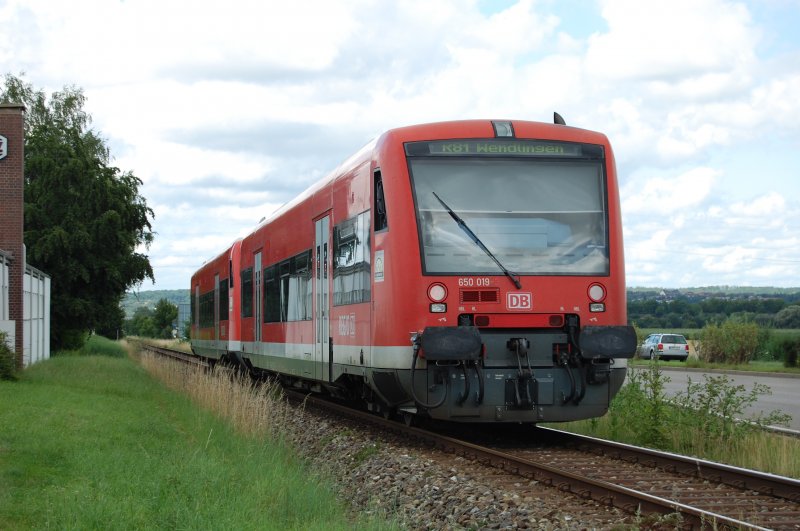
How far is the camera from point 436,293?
1091cm

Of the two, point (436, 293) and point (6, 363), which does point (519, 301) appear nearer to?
point (436, 293)

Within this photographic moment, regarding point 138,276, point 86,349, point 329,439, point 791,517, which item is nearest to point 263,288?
point 329,439

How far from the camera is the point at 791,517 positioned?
24.2ft

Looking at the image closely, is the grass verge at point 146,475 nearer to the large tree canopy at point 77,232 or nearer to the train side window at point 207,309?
the train side window at point 207,309

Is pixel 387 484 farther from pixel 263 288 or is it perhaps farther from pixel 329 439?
pixel 263 288

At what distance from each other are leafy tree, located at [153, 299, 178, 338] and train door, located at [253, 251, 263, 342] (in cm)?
12262

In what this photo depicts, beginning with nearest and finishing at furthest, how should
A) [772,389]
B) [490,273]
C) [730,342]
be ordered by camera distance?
1. [490,273]
2. [772,389]
3. [730,342]

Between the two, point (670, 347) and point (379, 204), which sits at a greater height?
point (379, 204)

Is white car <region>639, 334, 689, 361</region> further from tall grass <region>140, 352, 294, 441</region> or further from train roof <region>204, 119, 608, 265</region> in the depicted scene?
train roof <region>204, 119, 608, 265</region>

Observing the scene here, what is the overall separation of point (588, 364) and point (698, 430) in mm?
2005

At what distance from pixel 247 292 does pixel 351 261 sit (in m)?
11.1

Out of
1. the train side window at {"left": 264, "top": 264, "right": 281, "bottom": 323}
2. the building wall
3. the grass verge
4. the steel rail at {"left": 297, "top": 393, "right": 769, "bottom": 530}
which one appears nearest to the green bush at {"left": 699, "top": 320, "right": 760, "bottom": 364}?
the train side window at {"left": 264, "top": 264, "right": 281, "bottom": 323}

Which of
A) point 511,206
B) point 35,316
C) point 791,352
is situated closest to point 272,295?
point 511,206

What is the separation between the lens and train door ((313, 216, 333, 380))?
47.2 feet
